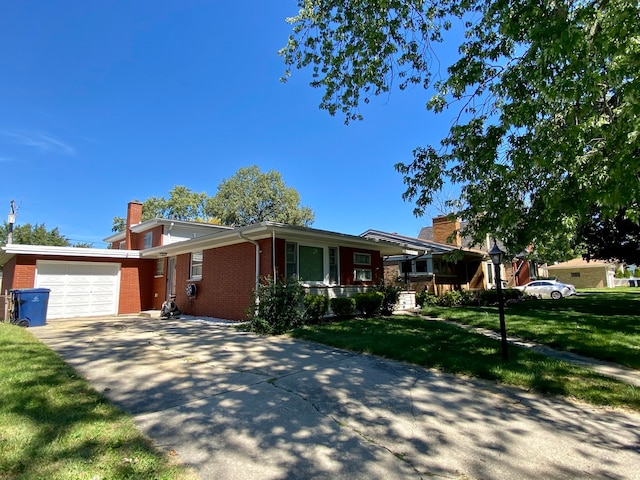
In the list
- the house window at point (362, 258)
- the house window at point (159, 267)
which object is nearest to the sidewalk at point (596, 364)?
the house window at point (362, 258)

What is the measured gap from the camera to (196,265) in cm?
1443

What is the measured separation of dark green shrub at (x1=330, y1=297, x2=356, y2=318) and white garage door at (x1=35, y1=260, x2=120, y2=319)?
11025 mm

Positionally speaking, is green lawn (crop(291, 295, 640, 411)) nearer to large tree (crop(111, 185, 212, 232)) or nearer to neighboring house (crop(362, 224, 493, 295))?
neighboring house (crop(362, 224, 493, 295))

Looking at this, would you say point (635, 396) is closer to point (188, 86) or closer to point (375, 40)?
point (375, 40)

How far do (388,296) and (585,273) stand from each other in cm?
4410

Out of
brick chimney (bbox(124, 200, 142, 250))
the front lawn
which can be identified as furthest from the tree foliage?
the front lawn

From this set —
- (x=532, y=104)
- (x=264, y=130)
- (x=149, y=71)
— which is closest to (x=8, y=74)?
(x=149, y=71)

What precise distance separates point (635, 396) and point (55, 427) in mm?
6959

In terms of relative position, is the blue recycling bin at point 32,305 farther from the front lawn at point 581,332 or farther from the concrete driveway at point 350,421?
the front lawn at point 581,332

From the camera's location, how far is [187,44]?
1184cm

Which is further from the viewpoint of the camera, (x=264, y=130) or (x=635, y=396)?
(x=264, y=130)

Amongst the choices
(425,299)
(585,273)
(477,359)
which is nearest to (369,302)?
(477,359)

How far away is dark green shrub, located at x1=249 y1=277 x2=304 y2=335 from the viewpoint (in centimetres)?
958

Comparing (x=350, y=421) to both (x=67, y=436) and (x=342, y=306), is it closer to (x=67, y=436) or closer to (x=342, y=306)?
(x=67, y=436)
